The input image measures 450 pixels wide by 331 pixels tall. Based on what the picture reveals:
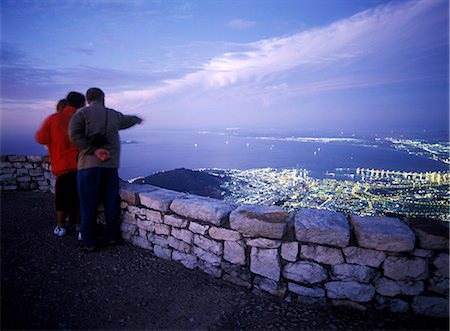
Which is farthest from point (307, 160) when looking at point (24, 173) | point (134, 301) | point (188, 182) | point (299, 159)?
point (134, 301)

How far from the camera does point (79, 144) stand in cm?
296

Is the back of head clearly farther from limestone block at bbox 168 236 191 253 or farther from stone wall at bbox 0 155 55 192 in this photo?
stone wall at bbox 0 155 55 192

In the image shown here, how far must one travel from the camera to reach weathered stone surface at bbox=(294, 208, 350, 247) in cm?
232

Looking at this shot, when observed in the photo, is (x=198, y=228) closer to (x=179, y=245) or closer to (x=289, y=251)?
(x=179, y=245)

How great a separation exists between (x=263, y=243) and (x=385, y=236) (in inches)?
50.1

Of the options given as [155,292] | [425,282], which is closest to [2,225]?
[155,292]

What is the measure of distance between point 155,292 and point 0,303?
162 cm

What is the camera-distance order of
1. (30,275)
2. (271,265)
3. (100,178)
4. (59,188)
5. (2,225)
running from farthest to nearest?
(2,225) < (59,188) < (100,178) < (30,275) < (271,265)

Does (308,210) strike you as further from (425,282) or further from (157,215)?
(157,215)

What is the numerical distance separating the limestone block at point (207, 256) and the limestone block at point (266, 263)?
1.59 ft

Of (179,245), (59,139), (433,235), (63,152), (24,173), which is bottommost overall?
(179,245)

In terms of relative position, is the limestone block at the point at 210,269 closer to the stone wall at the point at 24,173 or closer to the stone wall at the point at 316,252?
the stone wall at the point at 316,252

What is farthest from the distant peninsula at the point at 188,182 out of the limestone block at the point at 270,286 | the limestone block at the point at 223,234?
the limestone block at the point at 270,286

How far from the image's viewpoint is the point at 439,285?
7.22 feet
